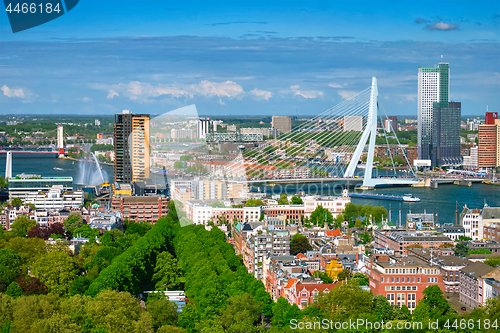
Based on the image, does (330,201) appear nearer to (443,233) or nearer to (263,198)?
(263,198)

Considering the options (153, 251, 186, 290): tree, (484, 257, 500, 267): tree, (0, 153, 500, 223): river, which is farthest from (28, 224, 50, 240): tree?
(0, 153, 500, 223): river

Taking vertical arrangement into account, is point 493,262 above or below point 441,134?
below

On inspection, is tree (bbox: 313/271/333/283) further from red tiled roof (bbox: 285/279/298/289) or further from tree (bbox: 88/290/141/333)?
tree (bbox: 88/290/141/333)

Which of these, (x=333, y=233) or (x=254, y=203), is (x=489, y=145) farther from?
(x=333, y=233)

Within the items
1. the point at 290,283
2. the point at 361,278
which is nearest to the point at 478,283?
the point at 361,278

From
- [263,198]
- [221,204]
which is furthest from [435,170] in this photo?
[221,204]

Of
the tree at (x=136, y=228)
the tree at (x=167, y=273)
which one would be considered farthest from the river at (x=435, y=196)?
the tree at (x=167, y=273)
